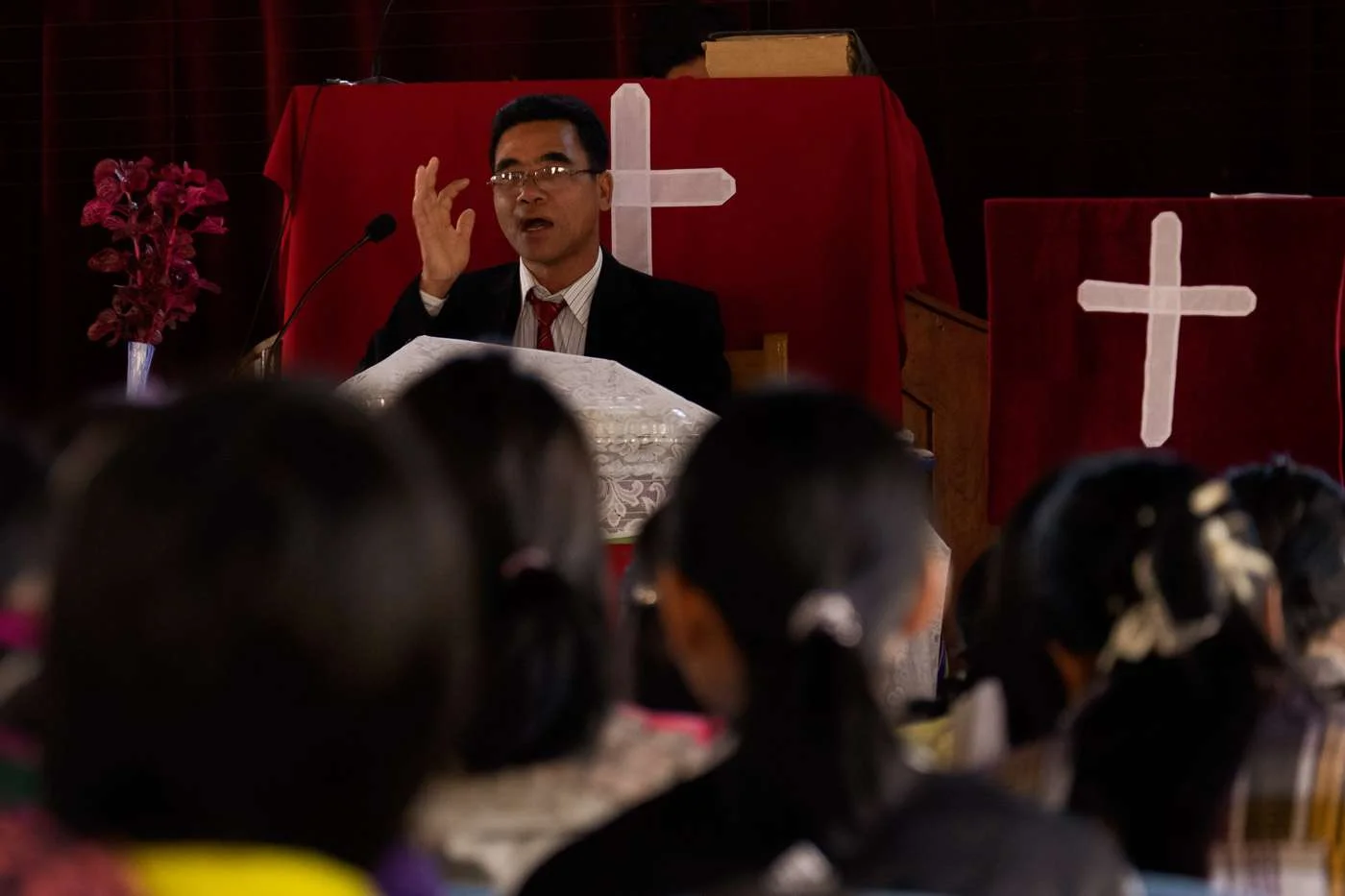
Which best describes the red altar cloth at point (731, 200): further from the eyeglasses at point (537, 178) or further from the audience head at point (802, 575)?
the audience head at point (802, 575)

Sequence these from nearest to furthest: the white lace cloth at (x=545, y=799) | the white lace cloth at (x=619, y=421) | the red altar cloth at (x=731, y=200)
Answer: the white lace cloth at (x=545, y=799) < the white lace cloth at (x=619, y=421) < the red altar cloth at (x=731, y=200)

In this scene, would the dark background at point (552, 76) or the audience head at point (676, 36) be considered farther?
the dark background at point (552, 76)

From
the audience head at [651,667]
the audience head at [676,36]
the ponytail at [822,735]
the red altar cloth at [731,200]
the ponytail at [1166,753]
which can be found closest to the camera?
the ponytail at [822,735]

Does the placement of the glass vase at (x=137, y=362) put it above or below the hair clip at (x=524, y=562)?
below

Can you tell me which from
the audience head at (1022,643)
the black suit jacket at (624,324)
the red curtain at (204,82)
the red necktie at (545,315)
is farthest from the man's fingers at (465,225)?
the audience head at (1022,643)

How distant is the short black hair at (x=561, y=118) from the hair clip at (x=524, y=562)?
2.49m

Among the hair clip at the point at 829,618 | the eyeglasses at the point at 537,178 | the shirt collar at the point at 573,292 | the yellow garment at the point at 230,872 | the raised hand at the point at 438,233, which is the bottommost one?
the yellow garment at the point at 230,872

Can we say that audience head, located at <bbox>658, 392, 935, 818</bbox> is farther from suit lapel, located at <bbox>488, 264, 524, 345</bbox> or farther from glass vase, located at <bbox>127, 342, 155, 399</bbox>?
suit lapel, located at <bbox>488, 264, 524, 345</bbox>

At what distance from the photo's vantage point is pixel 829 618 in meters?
1.01

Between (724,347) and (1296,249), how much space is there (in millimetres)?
1079

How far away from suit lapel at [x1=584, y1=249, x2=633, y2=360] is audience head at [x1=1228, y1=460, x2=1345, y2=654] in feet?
6.60

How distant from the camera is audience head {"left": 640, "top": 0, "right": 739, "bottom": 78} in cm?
455

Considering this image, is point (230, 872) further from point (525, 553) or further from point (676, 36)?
point (676, 36)

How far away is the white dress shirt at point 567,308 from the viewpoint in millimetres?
3697
